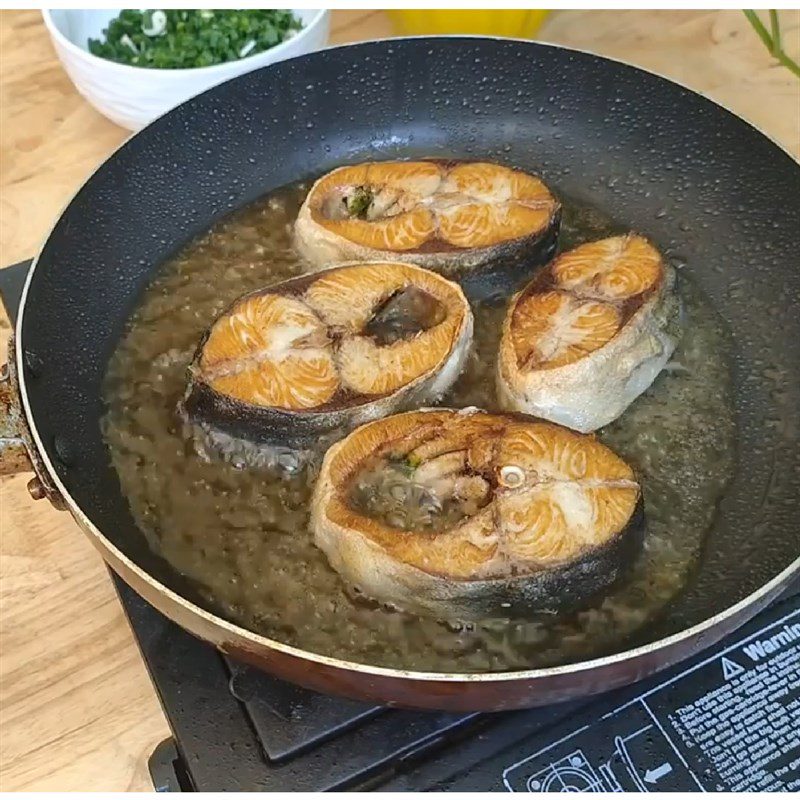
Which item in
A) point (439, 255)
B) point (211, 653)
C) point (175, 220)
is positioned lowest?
point (211, 653)

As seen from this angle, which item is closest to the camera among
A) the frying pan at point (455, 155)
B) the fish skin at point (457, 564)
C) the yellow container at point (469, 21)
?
the fish skin at point (457, 564)

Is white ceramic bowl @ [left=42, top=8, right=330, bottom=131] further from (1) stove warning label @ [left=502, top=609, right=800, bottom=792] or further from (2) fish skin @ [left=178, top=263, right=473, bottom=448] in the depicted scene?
(1) stove warning label @ [left=502, top=609, right=800, bottom=792]

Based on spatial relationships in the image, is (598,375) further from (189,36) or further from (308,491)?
(189,36)

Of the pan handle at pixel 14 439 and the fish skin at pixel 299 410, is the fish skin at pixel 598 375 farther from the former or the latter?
the pan handle at pixel 14 439

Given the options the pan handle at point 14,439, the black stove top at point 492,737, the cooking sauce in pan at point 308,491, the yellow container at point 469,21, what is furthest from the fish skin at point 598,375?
the yellow container at point 469,21

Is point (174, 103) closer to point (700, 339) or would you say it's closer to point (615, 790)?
point (700, 339)

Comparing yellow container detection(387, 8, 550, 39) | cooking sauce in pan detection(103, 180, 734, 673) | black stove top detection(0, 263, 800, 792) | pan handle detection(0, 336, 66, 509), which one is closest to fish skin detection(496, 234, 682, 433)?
cooking sauce in pan detection(103, 180, 734, 673)

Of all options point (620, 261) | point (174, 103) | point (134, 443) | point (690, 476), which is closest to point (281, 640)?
point (134, 443)
